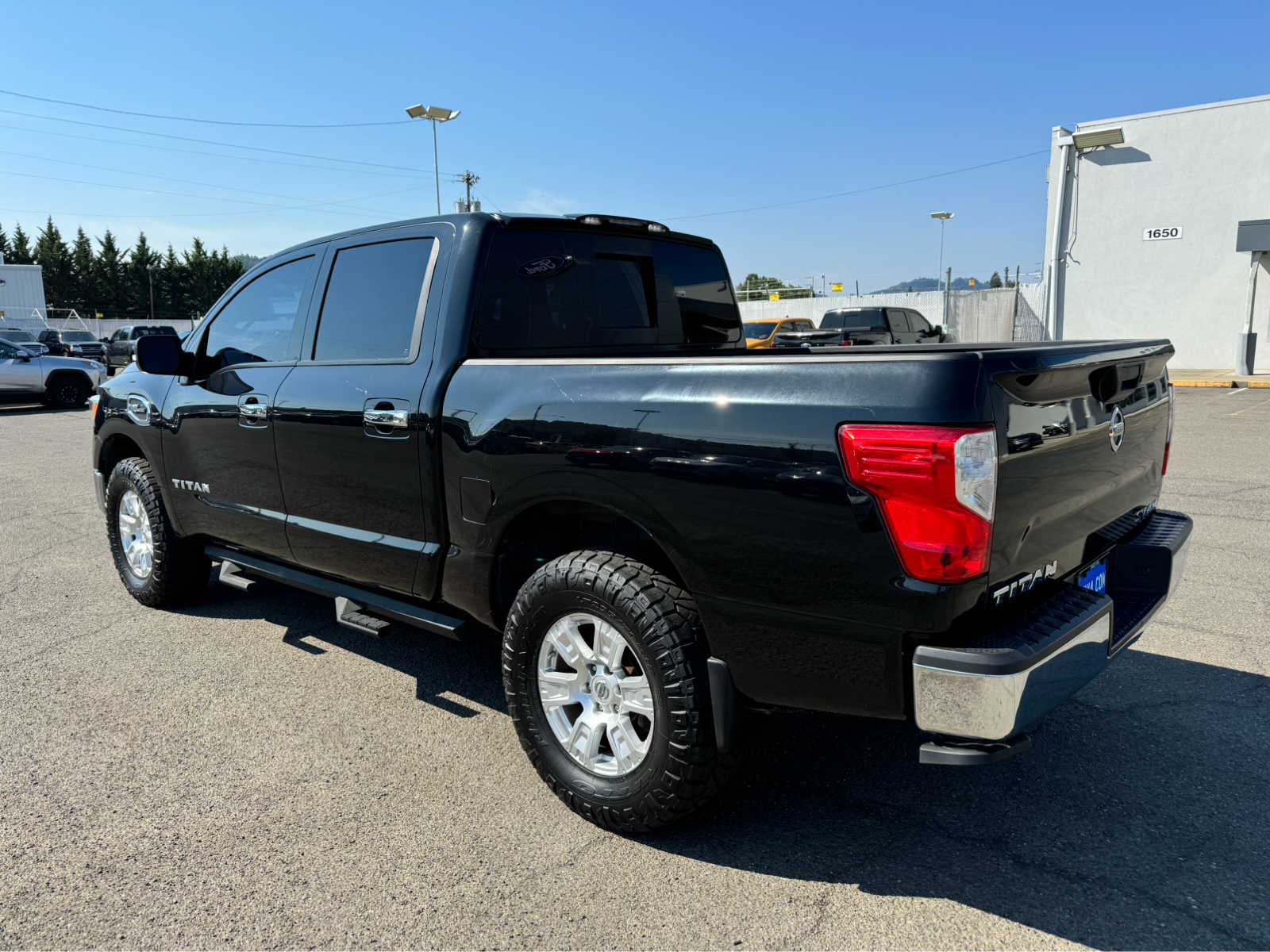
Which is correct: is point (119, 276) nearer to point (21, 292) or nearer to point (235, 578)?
point (21, 292)

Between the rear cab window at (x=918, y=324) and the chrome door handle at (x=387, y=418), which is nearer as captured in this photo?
the chrome door handle at (x=387, y=418)

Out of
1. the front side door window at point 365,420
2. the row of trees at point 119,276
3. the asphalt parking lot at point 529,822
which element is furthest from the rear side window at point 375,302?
the row of trees at point 119,276

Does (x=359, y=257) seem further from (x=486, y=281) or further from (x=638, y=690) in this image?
(x=638, y=690)

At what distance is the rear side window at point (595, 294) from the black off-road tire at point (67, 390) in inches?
764

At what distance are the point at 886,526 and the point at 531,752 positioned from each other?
1520 millimetres

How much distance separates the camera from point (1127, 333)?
2608 cm

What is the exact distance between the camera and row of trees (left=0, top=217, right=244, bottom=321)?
7794 centimetres

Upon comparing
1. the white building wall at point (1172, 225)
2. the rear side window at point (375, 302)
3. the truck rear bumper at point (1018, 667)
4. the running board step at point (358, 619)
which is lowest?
the running board step at point (358, 619)

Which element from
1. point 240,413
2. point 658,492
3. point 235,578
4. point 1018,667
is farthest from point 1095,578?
point 235,578

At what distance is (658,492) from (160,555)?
3.53 meters

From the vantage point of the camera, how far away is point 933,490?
2.11 metres

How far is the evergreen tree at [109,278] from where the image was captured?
80438 millimetres

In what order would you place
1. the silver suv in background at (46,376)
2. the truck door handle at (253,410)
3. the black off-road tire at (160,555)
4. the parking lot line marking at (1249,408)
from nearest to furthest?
1. the truck door handle at (253,410)
2. the black off-road tire at (160,555)
3. the parking lot line marking at (1249,408)
4. the silver suv in background at (46,376)

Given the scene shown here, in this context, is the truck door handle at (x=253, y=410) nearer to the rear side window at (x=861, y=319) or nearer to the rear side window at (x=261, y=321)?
the rear side window at (x=261, y=321)
